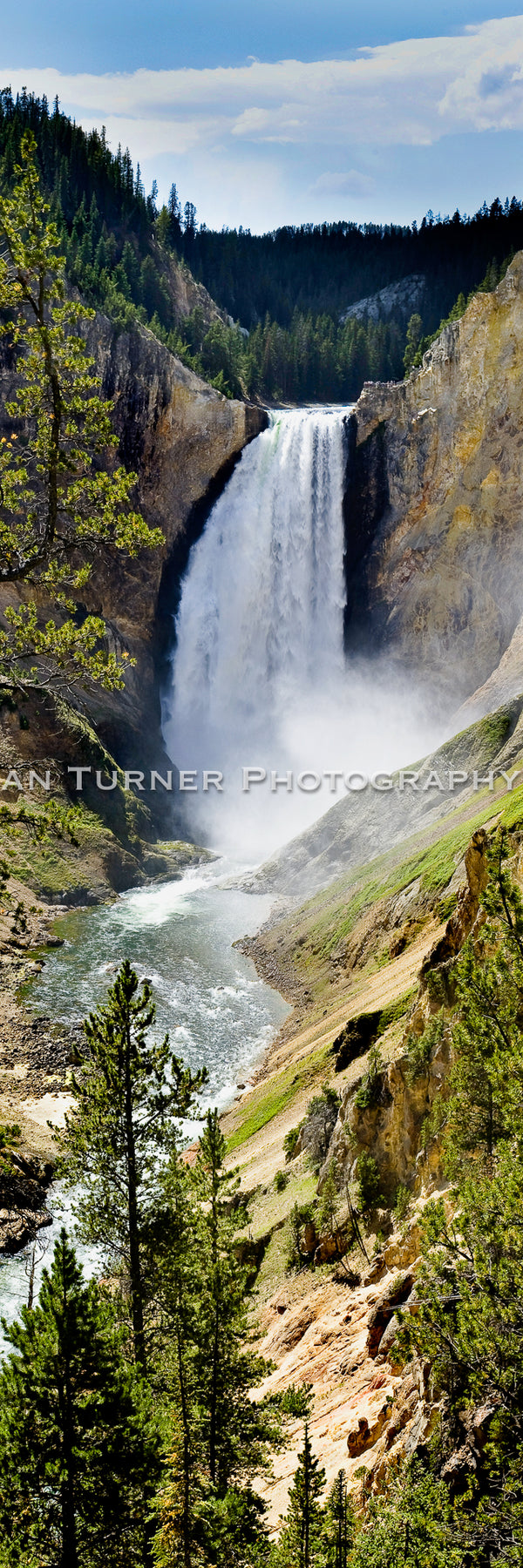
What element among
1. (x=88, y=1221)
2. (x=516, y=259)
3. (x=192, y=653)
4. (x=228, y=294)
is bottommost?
(x=88, y=1221)

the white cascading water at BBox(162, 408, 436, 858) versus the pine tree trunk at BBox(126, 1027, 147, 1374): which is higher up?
the white cascading water at BBox(162, 408, 436, 858)

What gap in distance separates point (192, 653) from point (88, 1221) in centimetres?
7171

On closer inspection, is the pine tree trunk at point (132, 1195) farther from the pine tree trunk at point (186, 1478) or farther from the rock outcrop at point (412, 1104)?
the rock outcrop at point (412, 1104)

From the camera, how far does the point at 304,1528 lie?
9.57m

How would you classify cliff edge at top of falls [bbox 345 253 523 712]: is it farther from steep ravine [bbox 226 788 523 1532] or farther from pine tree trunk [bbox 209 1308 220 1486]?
pine tree trunk [bbox 209 1308 220 1486]

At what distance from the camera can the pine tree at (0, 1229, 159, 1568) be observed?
373 inches

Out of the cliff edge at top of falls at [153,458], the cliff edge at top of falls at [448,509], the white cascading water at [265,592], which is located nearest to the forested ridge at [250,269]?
the cliff edge at top of falls at [153,458]

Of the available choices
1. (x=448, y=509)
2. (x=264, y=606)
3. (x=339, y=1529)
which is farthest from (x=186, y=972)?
(x=448, y=509)

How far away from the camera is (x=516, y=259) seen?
205ft

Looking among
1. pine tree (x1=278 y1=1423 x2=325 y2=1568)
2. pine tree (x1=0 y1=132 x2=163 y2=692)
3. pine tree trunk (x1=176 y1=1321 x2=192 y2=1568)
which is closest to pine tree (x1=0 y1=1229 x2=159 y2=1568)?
pine tree trunk (x1=176 y1=1321 x2=192 y2=1568)

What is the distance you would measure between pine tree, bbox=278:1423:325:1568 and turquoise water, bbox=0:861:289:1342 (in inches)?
676

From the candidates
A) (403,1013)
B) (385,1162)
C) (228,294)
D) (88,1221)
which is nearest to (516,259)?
(403,1013)

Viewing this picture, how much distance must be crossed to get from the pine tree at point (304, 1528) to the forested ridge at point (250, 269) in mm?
80992

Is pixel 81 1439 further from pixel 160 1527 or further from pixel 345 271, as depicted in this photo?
pixel 345 271
